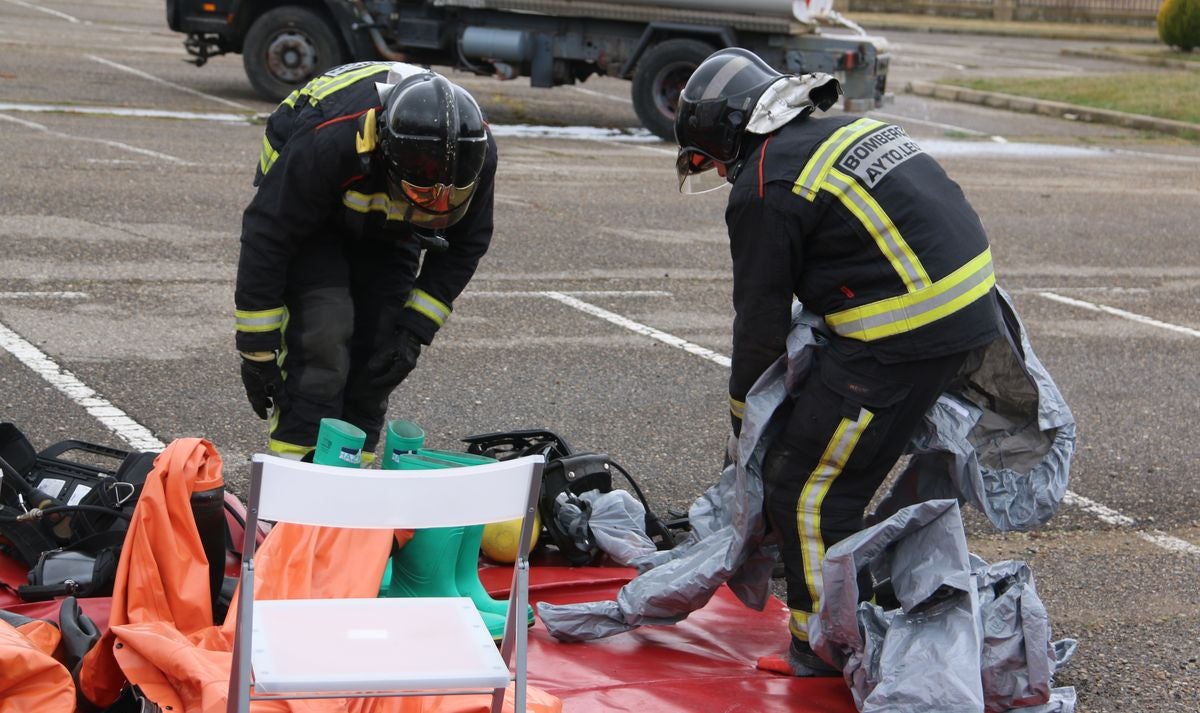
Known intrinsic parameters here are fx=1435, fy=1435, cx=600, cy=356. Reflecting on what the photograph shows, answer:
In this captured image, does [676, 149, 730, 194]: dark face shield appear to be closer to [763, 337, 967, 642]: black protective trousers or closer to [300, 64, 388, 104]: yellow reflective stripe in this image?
[763, 337, 967, 642]: black protective trousers

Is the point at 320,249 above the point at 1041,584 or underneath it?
above

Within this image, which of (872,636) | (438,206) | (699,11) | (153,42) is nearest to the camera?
(872,636)

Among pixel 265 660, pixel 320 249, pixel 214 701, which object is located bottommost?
pixel 214 701

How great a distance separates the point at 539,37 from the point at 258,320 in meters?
10.5

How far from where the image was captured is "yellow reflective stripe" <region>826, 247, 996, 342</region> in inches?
147

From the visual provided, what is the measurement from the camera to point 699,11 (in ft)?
46.9

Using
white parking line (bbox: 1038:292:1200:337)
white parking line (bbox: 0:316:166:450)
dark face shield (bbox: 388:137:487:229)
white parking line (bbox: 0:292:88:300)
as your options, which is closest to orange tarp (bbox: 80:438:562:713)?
dark face shield (bbox: 388:137:487:229)

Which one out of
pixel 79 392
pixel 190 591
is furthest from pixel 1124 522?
pixel 79 392

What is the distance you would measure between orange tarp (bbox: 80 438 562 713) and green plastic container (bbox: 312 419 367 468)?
0.72 ft

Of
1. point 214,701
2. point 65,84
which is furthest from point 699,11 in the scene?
point 214,701

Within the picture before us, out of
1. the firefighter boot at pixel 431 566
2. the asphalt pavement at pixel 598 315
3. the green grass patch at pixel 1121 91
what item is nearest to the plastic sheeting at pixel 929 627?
the asphalt pavement at pixel 598 315

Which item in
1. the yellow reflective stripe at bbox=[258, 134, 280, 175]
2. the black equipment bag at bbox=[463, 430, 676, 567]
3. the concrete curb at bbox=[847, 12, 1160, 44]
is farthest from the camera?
the concrete curb at bbox=[847, 12, 1160, 44]

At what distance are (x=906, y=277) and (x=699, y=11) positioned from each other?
435 inches

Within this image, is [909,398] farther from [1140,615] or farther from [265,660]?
[265,660]
